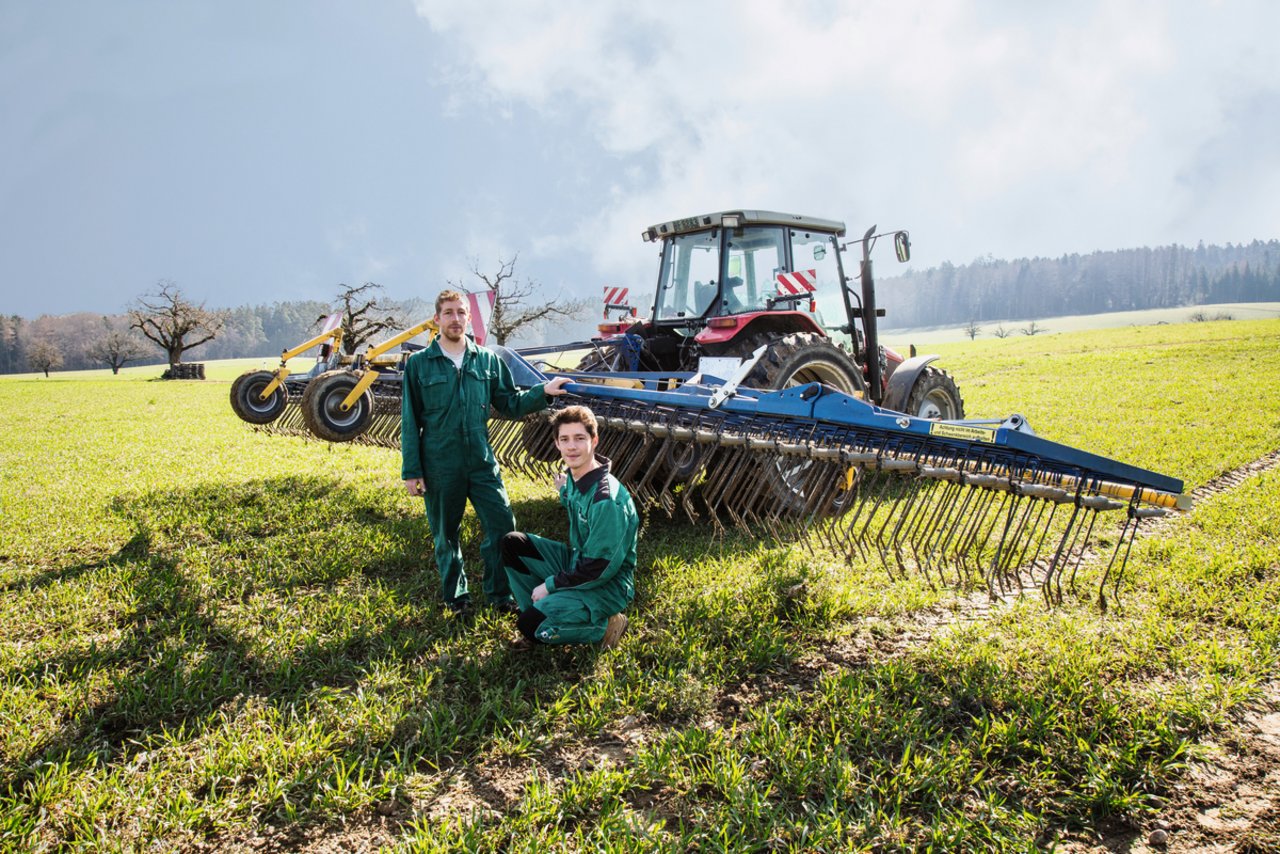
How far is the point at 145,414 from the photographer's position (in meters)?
14.9

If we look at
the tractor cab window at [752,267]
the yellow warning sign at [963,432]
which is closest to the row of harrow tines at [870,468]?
the yellow warning sign at [963,432]

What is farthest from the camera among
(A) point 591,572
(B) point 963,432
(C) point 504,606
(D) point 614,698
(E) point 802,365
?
(E) point 802,365

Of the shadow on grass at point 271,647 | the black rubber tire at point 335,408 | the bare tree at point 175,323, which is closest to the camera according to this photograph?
the shadow on grass at point 271,647

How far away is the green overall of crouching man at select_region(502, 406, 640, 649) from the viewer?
3105 mm

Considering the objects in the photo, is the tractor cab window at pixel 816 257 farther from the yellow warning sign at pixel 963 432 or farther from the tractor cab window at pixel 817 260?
the yellow warning sign at pixel 963 432

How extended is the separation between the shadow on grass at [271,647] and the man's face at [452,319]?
1413 mm

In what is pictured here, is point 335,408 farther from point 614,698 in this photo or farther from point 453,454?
point 614,698

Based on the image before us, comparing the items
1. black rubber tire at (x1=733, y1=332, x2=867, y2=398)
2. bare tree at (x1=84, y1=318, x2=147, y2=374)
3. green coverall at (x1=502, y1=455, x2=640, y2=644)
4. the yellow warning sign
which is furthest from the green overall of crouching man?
bare tree at (x1=84, y1=318, x2=147, y2=374)

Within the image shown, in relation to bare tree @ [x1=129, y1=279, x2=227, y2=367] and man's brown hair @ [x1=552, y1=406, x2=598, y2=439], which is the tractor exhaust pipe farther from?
bare tree @ [x1=129, y1=279, x2=227, y2=367]

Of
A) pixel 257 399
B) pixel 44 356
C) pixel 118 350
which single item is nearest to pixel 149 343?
pixel 44 356

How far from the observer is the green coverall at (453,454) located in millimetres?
3721

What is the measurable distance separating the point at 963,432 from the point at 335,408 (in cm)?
401

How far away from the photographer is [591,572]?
311 centimetres

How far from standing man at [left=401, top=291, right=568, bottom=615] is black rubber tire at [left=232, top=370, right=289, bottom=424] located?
268cm
